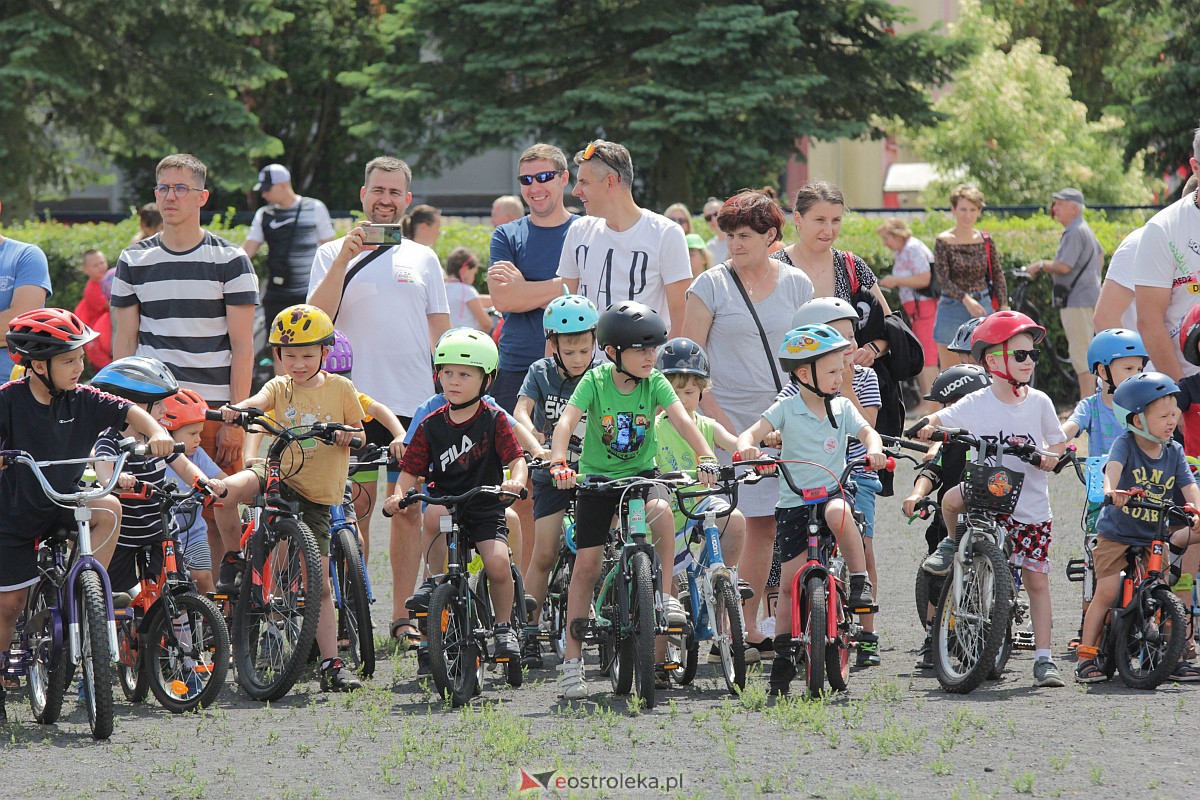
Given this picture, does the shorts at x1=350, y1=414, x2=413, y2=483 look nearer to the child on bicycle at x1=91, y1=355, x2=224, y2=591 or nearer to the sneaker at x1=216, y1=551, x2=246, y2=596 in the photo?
the sneaker at x1=216, y1=551, x2=246, y2=596

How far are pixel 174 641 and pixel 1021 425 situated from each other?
12.8 ft

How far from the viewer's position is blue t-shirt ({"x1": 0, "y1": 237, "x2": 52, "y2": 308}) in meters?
8.51

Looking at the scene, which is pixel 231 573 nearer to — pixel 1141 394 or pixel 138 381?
pixel 138 381

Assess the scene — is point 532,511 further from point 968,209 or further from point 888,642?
point 968,209

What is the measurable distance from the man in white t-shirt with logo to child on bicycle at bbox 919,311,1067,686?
1.60 m

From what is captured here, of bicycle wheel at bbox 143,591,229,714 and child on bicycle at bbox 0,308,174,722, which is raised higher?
child on bicycle at bbox 0,308,174,722

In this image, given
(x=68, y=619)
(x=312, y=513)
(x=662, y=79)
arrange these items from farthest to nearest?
(x=662, y=79), (x=312, y=513), (x=68, y=619)

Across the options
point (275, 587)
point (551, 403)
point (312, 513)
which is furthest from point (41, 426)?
point (551, 403)

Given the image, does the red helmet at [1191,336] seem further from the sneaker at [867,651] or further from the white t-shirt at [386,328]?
the white t-shirt at [386,328]

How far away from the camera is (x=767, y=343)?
334 inches

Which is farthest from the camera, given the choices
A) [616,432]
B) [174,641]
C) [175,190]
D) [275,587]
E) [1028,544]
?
[175,190]

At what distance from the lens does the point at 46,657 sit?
716 cm

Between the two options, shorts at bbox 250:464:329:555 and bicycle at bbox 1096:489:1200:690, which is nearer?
bicycle at bbox 1096:489:1200:690

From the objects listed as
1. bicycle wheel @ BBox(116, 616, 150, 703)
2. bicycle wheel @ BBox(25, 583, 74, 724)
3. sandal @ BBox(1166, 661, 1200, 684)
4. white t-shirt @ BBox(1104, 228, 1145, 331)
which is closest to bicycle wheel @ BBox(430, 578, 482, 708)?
bicycle wheel @ BBox(116, 616, 150, 703)
